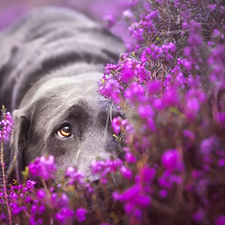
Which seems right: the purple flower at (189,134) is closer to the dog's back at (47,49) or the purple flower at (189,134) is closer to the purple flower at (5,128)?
the purple flower at (5,128)

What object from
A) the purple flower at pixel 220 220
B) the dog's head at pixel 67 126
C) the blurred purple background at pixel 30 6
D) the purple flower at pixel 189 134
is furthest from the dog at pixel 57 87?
the blurred purple background at pixel 30 6

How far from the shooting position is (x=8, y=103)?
331 cm

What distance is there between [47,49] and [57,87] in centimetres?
115

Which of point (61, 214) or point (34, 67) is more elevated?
point (34, 67)

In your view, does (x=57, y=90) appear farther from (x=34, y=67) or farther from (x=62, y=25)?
(x=62, y=25)

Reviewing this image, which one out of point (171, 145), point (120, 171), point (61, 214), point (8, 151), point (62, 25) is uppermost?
point (62, 25)

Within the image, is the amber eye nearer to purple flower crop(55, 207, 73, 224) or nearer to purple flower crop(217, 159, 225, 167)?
purple flower crop(55, 207, 73, 224)

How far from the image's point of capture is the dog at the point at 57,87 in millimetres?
1958

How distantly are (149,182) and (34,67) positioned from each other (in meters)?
2.45

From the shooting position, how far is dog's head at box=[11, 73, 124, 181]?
186cm

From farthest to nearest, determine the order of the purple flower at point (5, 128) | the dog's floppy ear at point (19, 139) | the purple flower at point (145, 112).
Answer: the dog's floppy ear at point (19, 139) < the purple flower at point (5, 128) < the purple flower at point (145, 112)

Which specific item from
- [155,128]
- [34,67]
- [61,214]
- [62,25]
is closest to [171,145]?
[155,128]

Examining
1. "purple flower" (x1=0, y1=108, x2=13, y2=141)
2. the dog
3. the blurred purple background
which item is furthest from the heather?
the blurred purple background

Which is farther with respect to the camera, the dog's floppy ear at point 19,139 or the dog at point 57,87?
the dog's floppy ear at point 19,139
